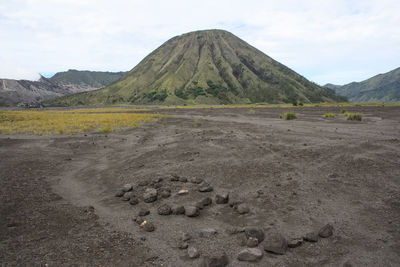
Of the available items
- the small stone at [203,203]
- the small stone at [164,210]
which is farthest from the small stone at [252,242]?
the small stone at [164,210]

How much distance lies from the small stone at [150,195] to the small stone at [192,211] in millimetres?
1614

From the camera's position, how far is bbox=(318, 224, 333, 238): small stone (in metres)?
6.08

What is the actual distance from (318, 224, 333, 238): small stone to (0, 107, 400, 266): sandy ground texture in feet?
0.45

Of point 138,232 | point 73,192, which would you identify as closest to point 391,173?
point 138,232

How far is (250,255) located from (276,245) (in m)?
0.68

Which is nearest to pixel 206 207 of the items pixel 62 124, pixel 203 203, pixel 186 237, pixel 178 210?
pixel 203 203

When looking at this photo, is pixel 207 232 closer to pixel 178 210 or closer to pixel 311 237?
pixel 178 210

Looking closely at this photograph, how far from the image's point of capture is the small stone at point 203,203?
7914mm

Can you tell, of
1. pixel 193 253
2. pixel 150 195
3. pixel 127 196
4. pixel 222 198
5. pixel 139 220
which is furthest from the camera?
pixel 127 196

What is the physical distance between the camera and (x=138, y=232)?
6613mm

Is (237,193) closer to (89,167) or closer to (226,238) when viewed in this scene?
(226,238)

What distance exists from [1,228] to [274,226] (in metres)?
7.46

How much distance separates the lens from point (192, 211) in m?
7.40

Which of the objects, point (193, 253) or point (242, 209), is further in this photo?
point (242, 209)
